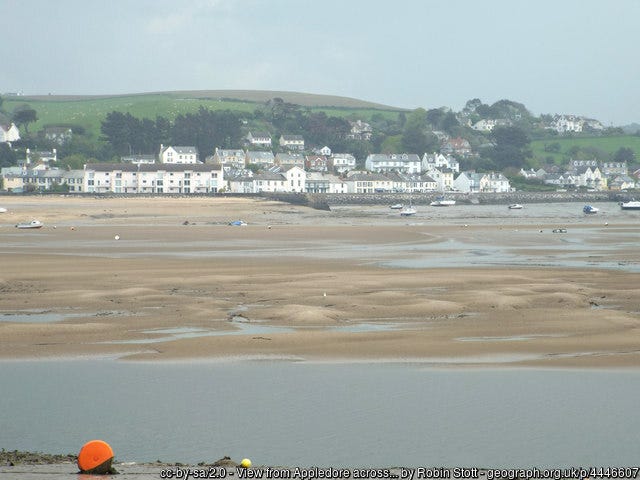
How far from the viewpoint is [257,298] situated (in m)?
22.3

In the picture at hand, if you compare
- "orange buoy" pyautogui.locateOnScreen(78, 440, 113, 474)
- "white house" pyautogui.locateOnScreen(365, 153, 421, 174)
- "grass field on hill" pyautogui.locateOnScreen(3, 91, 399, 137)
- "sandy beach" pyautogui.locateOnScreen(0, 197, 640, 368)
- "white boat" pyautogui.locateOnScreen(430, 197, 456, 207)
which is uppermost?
"grass field on hill" pyautogui.locateOnScreen(3, 91, 399, 137)

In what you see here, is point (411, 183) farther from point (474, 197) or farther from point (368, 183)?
point (474, 197)

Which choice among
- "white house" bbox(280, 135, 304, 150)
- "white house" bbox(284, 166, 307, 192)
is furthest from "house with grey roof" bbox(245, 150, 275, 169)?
"white house" bbox(284, 166, 307, 192)

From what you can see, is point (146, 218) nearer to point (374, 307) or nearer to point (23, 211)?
point (23, 211)

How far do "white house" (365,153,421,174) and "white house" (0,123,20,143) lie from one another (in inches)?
1881

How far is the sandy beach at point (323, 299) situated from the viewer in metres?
16.4

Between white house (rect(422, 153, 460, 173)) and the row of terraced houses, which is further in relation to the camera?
white house (rect(422, 153, 460, 173))

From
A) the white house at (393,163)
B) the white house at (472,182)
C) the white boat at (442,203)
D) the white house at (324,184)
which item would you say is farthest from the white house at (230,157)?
the white boat at (442,203)

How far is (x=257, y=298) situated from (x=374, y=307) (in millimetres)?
2951

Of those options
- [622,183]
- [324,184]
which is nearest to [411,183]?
[324,184]

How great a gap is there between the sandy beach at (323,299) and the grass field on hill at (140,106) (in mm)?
105154

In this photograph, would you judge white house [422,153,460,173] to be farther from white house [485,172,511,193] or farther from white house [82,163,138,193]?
white house [82,163,138,193]

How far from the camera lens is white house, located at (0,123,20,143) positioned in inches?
5055

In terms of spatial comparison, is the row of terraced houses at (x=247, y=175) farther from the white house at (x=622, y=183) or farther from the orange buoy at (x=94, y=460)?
the orange buoy at (x=94, y=460)
